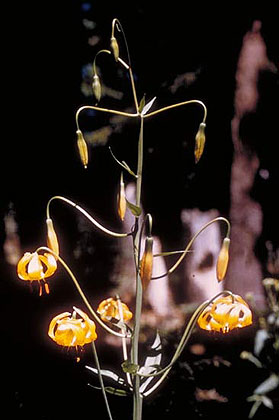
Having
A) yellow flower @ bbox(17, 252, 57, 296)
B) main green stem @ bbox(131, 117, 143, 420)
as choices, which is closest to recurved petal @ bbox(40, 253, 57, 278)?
yellow flower @ bbox(17, 252, 57, 296)

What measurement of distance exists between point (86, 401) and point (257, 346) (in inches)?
29.5

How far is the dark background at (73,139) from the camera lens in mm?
2232

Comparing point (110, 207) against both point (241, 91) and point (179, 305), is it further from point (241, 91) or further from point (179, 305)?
point (241, 91)

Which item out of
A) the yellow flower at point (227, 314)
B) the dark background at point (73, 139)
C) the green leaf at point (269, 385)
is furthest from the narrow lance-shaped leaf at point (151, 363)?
the dark background at point (73, 139)

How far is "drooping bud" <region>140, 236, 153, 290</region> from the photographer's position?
32.8 inches

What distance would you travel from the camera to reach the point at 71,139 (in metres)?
2.27

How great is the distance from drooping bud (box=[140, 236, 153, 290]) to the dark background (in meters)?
1.45

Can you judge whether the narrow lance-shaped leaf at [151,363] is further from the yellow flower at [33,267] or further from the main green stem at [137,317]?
the yellow flower at [33,267]

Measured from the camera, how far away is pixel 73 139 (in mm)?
2273

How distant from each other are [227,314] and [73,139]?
1491 mm

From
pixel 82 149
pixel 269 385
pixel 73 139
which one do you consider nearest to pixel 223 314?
pixel 82 149

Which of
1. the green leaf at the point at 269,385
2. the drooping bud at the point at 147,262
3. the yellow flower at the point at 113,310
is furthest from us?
A: the green leaf at the point at 269,385

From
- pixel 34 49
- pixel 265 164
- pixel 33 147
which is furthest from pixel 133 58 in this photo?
pixel 265 164

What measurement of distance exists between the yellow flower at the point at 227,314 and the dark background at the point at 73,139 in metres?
1.30
